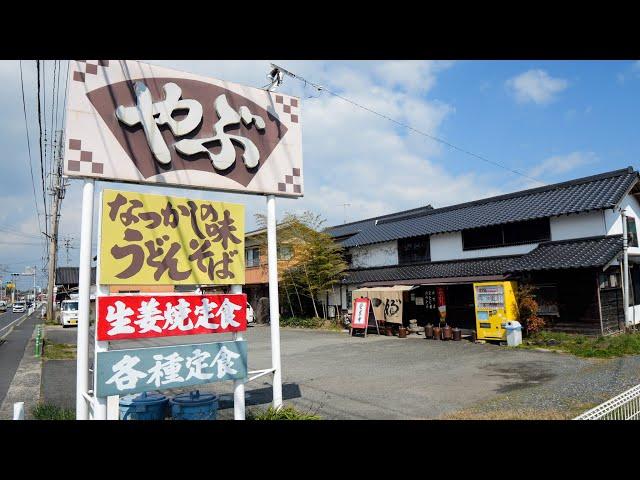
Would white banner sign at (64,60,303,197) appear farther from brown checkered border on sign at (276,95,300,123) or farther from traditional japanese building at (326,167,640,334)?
traditional japanese building at (326,167,640,334)

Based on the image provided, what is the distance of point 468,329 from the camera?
16719 millimetres

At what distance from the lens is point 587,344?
12047 mm

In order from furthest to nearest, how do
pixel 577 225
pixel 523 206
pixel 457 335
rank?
pixel 523 206, pixel 457 335, pixel 577 225

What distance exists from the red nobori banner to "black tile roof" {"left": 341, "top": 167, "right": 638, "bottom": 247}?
511 inches

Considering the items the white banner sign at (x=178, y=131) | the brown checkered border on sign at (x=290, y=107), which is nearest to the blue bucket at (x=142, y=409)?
the white banner sign at (x=178, y=131)

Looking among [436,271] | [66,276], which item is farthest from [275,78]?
[66,276]

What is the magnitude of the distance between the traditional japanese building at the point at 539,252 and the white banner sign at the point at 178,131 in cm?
1073

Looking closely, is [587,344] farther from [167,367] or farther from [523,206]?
[167,367]

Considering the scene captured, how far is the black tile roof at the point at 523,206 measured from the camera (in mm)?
14266

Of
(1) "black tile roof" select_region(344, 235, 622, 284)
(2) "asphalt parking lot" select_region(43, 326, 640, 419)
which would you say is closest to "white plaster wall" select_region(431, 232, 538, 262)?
(1) "black tile roof" select_region(344, 235, 622, 284)

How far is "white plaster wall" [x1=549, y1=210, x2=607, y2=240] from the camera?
45.8 feet

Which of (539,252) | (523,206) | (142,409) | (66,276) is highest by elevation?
(523,206)

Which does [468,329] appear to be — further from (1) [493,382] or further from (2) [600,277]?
(1) [493,382]

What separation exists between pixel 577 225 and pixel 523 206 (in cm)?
240
